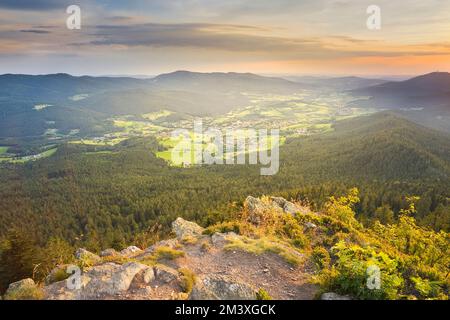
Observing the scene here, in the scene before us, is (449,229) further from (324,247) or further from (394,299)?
(394,299)

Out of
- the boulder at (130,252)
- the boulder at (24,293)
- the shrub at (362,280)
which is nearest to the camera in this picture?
the boulder at (24,293)

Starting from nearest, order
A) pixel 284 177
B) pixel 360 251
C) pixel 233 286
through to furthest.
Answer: pixel 233 286 < pixel 360 251 < pixel 284 177

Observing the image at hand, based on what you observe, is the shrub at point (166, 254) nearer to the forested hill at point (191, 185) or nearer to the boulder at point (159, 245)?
the boulder at point (159, 245)

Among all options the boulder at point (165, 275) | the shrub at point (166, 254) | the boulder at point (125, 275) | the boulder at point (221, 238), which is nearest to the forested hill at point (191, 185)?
the boulder at point (221, 238)

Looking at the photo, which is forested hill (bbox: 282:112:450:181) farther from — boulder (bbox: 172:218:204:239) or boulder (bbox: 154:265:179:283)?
boulder (bbox: 154:265:179:283)

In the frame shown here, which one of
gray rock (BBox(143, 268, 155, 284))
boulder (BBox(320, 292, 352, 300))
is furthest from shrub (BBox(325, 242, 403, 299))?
gray rock (BBox(143, 268, 155, 284))

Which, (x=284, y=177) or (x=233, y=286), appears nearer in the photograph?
(x=233, y=286)
